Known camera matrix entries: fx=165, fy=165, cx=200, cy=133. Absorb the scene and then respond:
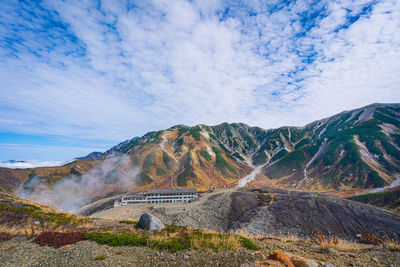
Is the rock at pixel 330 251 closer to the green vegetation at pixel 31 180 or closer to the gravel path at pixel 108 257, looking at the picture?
the gravel path at pixel 108 257

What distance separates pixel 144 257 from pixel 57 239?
7.34m

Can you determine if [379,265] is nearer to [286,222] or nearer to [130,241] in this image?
[130,241]

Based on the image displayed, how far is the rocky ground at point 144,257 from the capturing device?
8211 millimetres

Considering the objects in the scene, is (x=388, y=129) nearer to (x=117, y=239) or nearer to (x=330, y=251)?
(x=330, y=251)

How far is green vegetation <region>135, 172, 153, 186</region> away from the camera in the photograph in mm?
132250

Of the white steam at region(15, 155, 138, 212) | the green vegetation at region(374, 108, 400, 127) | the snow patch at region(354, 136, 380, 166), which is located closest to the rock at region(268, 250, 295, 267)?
→ the white steam at region(15, 155, 138, 212)

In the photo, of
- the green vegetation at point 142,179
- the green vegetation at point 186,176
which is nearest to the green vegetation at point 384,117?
the green vegetation at point 186,176

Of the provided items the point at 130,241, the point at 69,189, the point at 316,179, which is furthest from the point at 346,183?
the point at 69,189

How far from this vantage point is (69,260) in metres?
8.95

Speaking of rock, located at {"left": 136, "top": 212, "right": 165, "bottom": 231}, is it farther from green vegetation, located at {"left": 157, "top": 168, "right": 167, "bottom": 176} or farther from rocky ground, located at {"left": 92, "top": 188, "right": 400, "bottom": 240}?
green vegetation, located at {"left": 157, "top": 168, "right": 167, "bottom": 176}

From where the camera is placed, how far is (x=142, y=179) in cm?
13525

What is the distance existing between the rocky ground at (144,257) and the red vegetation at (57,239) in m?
0.41

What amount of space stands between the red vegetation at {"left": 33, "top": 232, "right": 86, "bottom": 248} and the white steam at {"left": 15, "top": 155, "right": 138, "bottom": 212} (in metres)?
96.3

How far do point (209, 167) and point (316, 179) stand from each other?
91592mm
